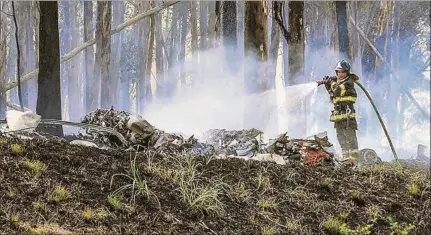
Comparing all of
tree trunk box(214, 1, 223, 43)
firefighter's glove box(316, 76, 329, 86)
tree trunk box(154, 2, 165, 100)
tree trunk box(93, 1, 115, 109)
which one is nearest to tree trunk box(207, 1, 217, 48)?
tree trunk box(214, 1, 223, 43)

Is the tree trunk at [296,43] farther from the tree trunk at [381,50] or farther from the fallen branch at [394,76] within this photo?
the tree trunk at [381,50]

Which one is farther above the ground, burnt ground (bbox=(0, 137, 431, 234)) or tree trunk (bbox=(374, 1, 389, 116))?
tree trunk (bbox=(374, 1, 389, 116))

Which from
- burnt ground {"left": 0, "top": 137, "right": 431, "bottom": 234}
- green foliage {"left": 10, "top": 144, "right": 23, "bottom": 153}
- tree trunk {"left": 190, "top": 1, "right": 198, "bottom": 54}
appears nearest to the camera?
burnt ground {"left": 0, "top": 137, "right": 431, "bottom": 234}

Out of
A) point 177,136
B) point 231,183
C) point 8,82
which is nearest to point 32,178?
point 231,183

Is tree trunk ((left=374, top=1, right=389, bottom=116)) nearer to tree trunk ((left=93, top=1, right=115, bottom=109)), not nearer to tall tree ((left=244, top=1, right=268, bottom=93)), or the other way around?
tall tree ((left=244, top=1, right=268, bottom=93))

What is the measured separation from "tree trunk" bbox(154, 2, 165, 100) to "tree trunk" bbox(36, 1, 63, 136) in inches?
35.8

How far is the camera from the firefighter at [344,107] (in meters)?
5.02

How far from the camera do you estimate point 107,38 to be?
5.58 m

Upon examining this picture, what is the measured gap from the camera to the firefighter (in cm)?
502

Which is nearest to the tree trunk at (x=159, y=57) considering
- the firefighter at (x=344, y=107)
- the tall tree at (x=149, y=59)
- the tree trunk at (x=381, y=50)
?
the tall tree at (x=149, y=59)

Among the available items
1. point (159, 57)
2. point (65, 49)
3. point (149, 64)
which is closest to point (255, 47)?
point (159, 57)

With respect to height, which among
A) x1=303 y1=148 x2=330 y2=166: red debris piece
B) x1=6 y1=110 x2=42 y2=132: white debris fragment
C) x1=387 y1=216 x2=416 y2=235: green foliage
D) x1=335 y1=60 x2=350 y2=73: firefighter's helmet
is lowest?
x1=387 y1=216 x2=416 y2=235: green foliage

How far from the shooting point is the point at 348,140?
509 centimetres

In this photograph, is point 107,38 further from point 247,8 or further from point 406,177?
point 406,177
